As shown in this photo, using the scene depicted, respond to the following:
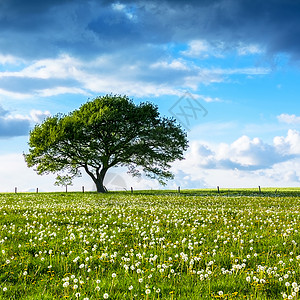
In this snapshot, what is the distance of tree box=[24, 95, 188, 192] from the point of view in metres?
49.6

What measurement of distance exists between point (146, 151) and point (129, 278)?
4342 cm

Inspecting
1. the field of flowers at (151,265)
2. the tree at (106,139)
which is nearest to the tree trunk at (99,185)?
the tree at (106,139)

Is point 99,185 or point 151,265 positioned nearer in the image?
point 151,265

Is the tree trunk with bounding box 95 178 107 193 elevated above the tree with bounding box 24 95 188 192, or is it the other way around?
the tree with bounding box 24 95 188 192

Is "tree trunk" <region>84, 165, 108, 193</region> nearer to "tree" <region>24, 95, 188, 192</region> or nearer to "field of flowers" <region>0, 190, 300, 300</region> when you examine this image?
"tree" <region>24, 95, 188, 192</region>

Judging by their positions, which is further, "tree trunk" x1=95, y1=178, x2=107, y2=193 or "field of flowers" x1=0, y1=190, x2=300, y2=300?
"tree trunk" x1=95, y1=178, x2=107, y2=193

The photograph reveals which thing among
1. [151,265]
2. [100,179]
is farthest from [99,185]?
[151,265]

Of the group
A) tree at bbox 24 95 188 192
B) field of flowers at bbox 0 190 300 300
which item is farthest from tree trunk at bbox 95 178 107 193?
field of flowers at bbox 0 190 300 300

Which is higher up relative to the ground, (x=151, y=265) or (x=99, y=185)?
(x=99, y=185)

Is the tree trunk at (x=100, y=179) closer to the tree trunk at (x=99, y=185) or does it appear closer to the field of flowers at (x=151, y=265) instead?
the tree trunk at (x=99, y=185)

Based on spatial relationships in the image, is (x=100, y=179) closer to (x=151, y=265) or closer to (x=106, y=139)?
(x=106, y=139)

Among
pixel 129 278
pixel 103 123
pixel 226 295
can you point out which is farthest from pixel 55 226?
pixel 103 123

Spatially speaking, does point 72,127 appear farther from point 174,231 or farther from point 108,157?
point 174,231

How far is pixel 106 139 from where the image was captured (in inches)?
1997
